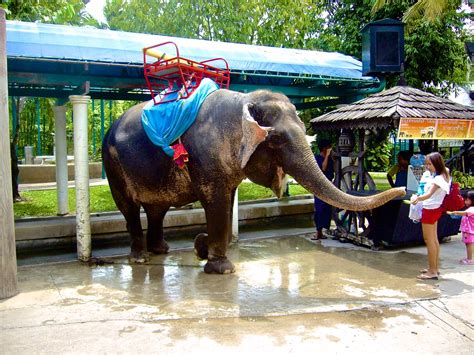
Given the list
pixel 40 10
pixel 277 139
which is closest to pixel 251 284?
pixel 277 139

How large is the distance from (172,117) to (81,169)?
1663 mm

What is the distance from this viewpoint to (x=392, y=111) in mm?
6867

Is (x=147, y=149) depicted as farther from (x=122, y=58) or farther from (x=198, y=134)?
(x=122, y=58)

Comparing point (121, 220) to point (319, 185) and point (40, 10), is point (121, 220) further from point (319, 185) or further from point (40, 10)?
point (40, 10)

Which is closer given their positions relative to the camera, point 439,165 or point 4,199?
point 4,199

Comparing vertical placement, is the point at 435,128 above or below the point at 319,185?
above

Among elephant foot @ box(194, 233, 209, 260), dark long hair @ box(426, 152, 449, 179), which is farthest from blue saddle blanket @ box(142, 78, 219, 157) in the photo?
dark long hair @ box(426, 152, 449, 179)

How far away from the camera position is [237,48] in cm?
840

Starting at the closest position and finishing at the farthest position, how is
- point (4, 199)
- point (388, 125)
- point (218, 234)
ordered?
point (4, 199)
point (218, 234)
point (388, 125)

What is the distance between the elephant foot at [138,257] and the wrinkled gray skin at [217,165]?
0.01 meters

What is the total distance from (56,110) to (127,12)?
6.73 m

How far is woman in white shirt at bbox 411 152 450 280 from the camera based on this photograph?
226 inches

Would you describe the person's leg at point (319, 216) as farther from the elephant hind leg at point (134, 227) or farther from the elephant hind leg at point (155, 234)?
the elephant hind leg at point (134, 227)

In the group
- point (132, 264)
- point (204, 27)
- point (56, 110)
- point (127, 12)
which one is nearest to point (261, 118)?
point (132, 264)
